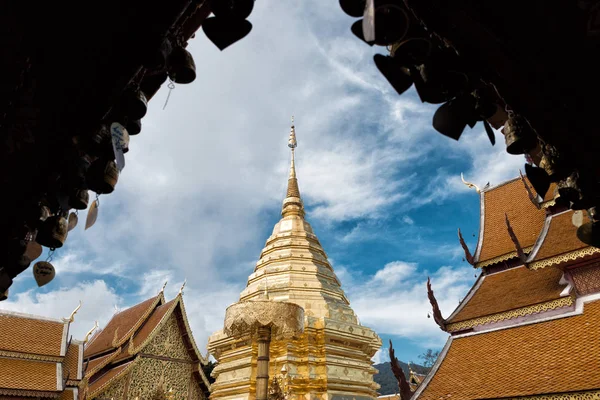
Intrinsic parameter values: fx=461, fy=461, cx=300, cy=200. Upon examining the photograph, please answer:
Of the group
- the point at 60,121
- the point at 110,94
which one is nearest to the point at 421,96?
the point at 110,94

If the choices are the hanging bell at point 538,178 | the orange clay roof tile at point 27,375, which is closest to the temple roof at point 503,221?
the hanging bell at point 538,178

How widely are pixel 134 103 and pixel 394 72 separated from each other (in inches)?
42.6

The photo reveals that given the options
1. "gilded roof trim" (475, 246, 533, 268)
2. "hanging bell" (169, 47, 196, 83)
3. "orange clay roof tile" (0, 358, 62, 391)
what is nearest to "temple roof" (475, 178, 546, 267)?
"gilded roof trim" (475, 246, 533, 268)

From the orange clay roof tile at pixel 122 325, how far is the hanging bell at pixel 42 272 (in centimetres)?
1668

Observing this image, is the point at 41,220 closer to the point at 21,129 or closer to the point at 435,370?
the point at 21,129

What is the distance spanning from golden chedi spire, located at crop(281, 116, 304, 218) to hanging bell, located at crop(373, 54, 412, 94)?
18552 mm

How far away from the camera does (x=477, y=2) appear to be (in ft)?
5.57

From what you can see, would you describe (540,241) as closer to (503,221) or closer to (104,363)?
(503,221)

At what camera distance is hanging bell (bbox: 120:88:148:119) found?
1.95m

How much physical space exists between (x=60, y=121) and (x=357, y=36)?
1477 millimetres

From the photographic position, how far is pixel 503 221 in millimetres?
11680

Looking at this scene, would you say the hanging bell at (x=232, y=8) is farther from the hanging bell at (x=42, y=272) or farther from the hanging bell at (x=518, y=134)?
the hanging bell at (x=42, y=272)

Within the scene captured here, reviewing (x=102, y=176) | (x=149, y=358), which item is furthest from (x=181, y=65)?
(x=149, y=358)

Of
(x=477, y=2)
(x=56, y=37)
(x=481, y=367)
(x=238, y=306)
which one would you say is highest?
(x=238, y=306)
